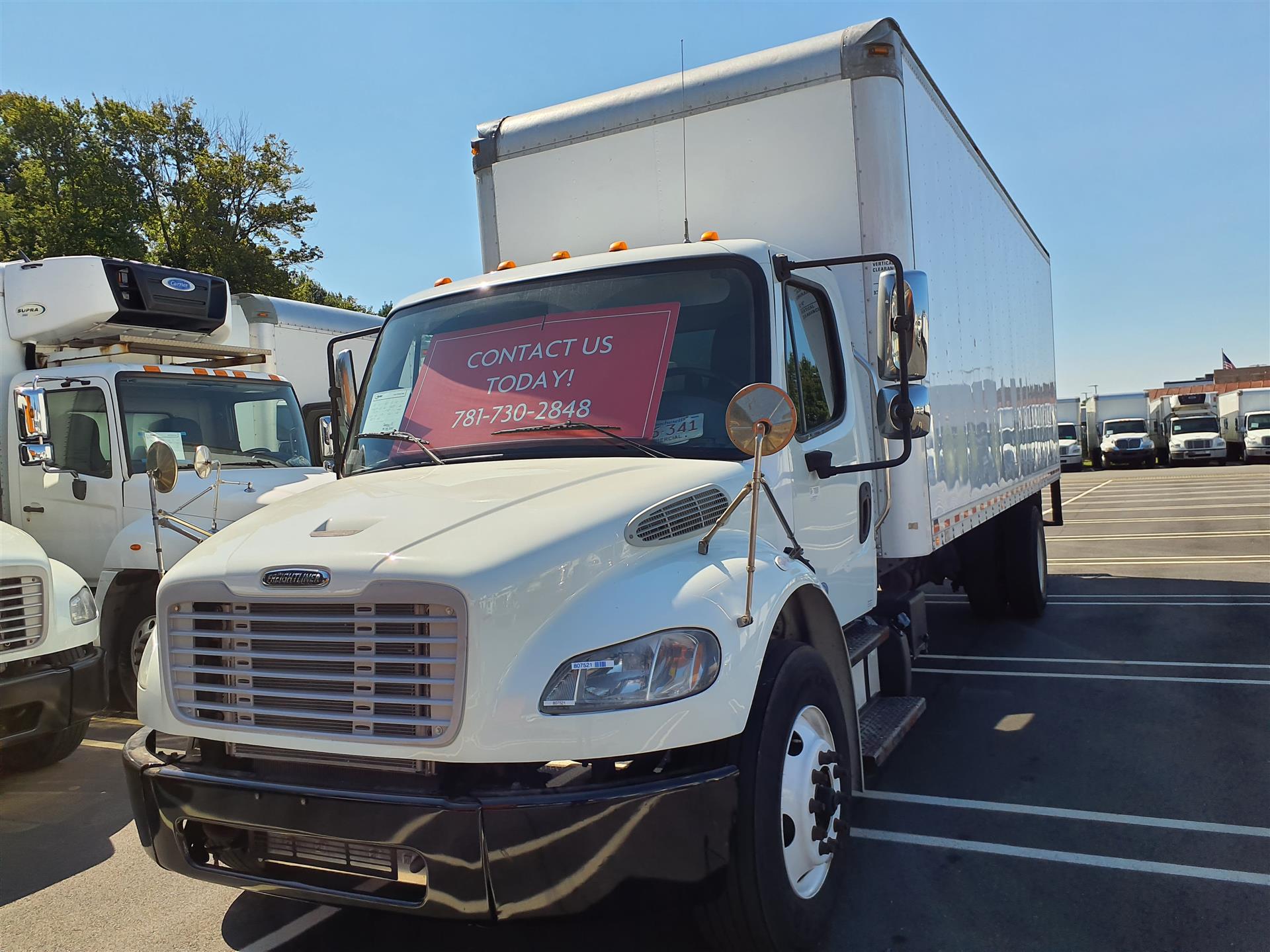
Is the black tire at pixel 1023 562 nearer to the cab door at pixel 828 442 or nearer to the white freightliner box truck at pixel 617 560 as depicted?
the white freightliner box truck at pixel 617 560

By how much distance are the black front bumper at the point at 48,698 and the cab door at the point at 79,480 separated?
2198 mm

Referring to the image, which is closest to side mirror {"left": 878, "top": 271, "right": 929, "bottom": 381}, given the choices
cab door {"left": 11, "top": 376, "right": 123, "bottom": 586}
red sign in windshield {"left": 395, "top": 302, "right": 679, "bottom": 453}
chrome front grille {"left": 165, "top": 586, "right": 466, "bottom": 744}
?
red sign in windshield {"left": 395, "top": 302, "right": 679, "bottom": 453}

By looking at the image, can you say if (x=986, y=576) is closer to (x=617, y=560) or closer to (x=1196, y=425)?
(x=617, y=560)

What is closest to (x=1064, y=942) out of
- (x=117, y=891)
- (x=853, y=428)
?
(x=853, y=428)

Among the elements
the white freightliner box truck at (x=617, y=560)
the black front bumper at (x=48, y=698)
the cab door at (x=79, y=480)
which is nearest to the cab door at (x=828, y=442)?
the white freightliner box truck at (x=617, y=560)

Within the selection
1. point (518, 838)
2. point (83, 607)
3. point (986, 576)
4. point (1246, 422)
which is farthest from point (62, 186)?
point (1246, 422)

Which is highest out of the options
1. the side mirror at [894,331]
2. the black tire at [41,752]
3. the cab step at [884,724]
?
the side mirror at [894,331]

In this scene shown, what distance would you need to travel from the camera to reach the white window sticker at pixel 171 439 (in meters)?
7.57

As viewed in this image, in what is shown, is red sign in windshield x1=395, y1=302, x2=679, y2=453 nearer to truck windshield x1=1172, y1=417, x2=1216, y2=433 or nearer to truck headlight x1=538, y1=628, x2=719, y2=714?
truck headlight x1=538, y1=628, x2=719, y2=714

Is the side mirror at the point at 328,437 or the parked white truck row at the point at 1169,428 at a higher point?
the side mirror at the point at 328,437

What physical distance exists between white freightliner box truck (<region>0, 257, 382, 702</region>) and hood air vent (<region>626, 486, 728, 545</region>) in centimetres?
440

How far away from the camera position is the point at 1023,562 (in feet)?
30.9

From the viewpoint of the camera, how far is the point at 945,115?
6336 mm

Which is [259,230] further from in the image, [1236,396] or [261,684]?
[1236,396]
